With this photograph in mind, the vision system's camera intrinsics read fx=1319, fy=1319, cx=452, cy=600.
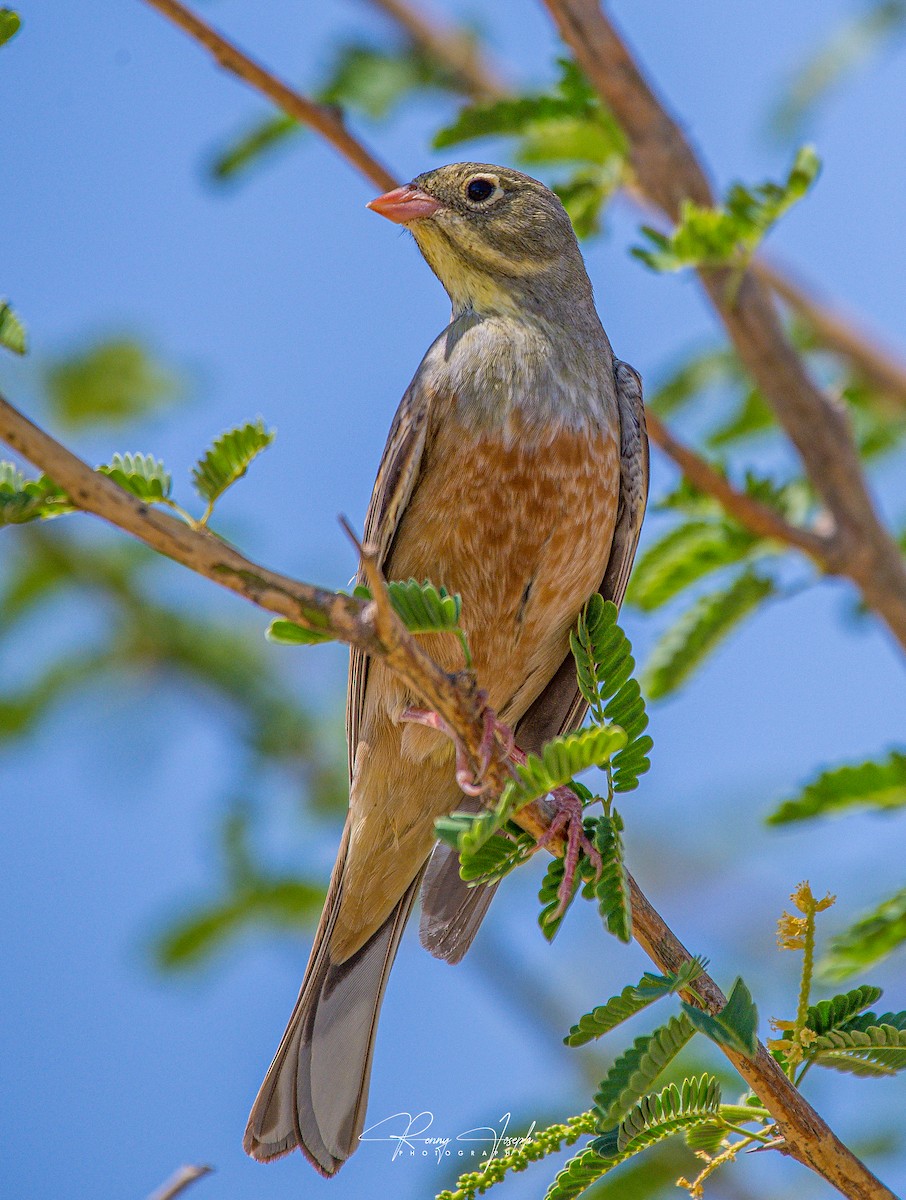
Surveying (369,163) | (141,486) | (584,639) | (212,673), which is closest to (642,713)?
(584,639)

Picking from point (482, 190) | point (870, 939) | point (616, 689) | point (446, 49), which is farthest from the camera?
point (446, 49)

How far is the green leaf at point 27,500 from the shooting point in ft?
8.50

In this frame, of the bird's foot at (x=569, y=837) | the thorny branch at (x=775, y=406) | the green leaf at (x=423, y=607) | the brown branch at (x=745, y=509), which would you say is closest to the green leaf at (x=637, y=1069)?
the bird's foot at (x=569, y=837)

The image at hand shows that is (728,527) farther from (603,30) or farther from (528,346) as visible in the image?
(603,30)

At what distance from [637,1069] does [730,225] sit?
245cm

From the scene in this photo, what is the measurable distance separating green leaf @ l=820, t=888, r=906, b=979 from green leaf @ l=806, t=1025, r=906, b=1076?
73cm

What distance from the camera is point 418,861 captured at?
4.86m

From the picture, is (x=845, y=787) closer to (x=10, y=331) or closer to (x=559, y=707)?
(x=559, y=707)

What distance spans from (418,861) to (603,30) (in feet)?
9.71

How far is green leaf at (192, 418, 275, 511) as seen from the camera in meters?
3.06

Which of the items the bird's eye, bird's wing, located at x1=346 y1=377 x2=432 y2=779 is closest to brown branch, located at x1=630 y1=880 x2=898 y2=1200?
bird's wing, located at x1=346 y1=377 x2=432 y2=779

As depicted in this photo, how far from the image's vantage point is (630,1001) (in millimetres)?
2766

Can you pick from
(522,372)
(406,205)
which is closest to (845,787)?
(522,372)

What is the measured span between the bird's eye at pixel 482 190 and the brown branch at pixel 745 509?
150 centimetres
